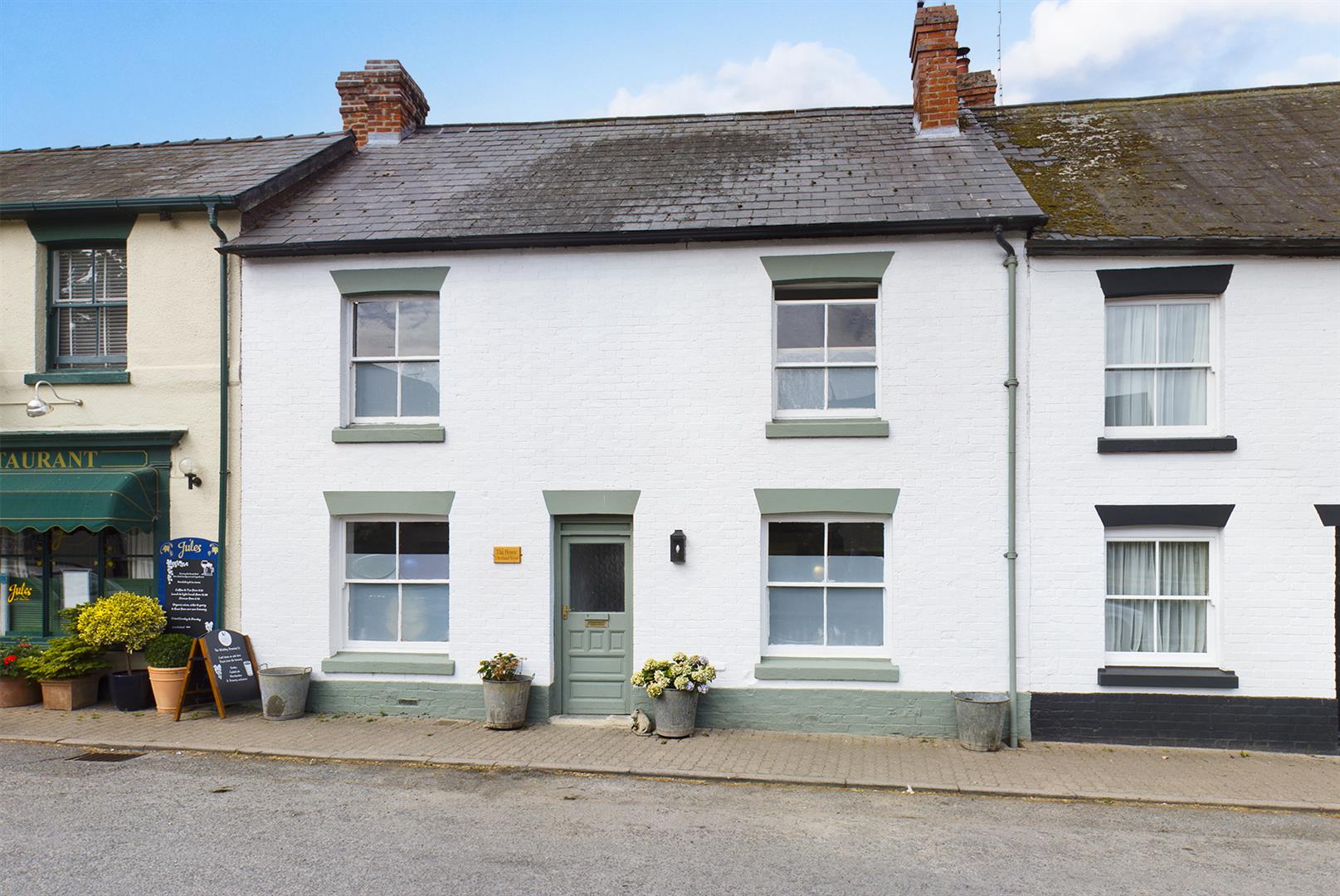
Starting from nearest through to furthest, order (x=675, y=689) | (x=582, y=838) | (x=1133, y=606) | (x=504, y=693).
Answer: (x=582, y=838) < (x=675, y=689) < (x=1133, y=606) < (x=504, y=693)

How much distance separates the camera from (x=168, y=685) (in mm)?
10711

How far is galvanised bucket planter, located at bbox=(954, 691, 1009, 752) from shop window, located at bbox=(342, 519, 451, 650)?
5.99 m

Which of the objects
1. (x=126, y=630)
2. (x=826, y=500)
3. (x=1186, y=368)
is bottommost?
(x=126, y=630)

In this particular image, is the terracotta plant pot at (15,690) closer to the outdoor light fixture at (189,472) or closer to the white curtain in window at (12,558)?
the white curtain in window at (12,558)

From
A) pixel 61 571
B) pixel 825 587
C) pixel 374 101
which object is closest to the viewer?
pixel 825 587

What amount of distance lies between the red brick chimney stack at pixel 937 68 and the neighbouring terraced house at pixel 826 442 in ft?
3.75

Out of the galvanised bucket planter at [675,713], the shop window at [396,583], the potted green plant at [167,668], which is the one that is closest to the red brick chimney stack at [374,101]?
the shop window at [396,583]

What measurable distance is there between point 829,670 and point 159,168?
11.4 metres

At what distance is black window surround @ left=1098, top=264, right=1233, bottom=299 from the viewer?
983 centimetres

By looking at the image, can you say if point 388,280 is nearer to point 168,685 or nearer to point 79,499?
point 79,499

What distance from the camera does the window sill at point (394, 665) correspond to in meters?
10.7

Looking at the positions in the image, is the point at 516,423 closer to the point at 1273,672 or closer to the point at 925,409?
the point at 925,409

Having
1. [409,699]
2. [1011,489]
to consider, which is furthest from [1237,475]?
[409,699]

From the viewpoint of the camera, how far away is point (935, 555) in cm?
1004
